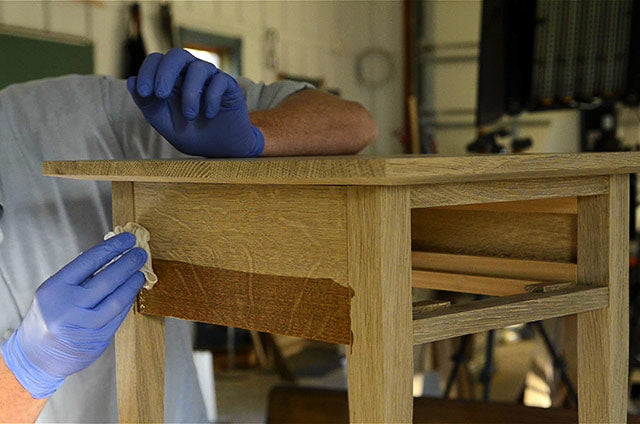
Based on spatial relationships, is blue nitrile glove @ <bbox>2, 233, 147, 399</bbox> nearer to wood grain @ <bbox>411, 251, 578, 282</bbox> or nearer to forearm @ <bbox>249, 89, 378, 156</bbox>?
forearm @ <bbox>249, 89, 378, 156</bbox>

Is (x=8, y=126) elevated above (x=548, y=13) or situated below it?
below

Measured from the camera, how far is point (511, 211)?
1146 mm

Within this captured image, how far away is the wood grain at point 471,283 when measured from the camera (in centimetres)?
114

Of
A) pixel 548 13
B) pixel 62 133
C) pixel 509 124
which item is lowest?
pixel 509 124

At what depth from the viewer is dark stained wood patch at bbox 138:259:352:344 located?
2.82 feet

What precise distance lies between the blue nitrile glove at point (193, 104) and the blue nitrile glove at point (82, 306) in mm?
154

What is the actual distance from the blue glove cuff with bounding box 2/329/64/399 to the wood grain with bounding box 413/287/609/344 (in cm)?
56

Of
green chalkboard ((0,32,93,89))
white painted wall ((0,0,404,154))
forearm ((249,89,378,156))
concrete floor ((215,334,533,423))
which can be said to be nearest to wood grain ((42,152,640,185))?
forearm ((249,89,378,156))

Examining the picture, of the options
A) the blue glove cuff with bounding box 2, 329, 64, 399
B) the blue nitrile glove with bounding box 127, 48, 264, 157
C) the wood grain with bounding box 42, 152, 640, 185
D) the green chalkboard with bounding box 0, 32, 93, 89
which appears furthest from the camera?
the green chalkboard with bounding box 0, 32, 93, 89

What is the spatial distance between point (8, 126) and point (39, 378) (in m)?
0.54

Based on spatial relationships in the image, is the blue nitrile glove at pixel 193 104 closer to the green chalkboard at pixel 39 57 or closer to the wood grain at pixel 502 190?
the wood grain at pixel 502 190

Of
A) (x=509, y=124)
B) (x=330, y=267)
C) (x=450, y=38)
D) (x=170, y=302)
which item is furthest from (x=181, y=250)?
(x=450, y=38)

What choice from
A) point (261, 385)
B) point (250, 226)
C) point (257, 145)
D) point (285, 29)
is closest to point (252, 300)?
point (250, 226)

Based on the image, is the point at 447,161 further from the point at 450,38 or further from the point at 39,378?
the point at 450,38
